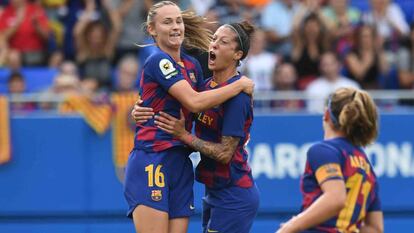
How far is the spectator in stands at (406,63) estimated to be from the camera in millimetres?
11820

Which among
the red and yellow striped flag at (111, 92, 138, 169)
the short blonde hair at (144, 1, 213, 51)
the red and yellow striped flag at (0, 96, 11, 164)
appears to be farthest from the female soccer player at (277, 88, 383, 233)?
the red and yellow striped flag at (0, 96, 11, 164)

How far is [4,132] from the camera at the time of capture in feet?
31.9

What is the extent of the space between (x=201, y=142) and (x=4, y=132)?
400cm

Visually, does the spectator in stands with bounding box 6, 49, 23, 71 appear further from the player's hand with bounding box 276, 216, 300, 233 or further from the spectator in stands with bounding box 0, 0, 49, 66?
the player's hand with bounding box 276, 216, 300, 233

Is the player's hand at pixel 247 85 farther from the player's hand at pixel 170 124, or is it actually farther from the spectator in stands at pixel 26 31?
the spectator in stands at pixel 26 31

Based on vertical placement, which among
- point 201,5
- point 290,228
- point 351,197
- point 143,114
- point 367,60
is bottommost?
point 290,228

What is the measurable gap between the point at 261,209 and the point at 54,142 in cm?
216

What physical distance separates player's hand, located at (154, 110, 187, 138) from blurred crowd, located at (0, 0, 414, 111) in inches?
193

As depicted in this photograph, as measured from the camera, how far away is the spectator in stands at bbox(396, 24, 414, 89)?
1182 centimetres

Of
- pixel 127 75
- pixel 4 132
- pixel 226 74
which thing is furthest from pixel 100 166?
pixel 226 74

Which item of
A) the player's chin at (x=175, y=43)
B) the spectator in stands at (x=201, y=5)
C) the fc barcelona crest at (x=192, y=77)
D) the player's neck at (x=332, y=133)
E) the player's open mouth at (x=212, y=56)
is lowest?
the player's neck at (x=332, y=133)

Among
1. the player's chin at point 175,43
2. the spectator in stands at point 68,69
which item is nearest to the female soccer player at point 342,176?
the player's chin at point 175,43

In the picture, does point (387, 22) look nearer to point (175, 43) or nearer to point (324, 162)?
point (175, 43)

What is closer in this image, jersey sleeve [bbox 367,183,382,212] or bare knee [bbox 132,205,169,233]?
jersey sleeve [bbox 367,183,382,212]
